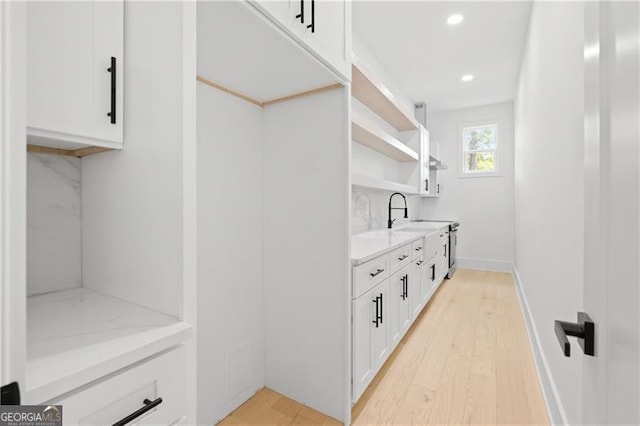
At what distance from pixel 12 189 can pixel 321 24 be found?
1329 millimetres

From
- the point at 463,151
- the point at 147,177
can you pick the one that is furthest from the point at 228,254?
the point at 463,151

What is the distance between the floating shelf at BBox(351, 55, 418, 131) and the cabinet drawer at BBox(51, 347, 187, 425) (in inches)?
74.2

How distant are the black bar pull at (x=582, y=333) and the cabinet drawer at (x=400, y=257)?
1.55 m

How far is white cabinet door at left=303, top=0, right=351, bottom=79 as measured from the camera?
4.27 ft

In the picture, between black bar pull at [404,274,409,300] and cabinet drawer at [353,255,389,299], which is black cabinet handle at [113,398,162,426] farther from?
black bar pull at [404,274,409,300]

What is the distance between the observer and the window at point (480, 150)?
18.1ft

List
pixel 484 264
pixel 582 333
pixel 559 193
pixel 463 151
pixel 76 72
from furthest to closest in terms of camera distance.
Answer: pixel 463 151 < pixel 484 264 < pixel 559 193 < pixel 76 72 < pixel 582 333

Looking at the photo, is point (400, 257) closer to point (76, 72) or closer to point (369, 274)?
point (369, 274)

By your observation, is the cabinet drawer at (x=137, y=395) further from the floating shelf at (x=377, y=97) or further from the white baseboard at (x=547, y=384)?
the floating shelf at (x=377, y=97)

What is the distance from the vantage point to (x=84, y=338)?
68 cm

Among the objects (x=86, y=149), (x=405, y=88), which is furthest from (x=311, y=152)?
(x=405, y=88)

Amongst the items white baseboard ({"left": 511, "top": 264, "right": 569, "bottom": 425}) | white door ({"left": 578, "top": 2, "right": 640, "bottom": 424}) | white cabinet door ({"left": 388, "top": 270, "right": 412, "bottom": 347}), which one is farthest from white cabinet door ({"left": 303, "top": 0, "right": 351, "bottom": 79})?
white baseboard ({"left": 511, "top": 264, "right": 569, "bottom": 425})

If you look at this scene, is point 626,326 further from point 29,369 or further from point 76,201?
point 76,201

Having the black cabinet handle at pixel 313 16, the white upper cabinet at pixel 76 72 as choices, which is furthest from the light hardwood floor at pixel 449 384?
the black cabinet handle at pixel 313 16
